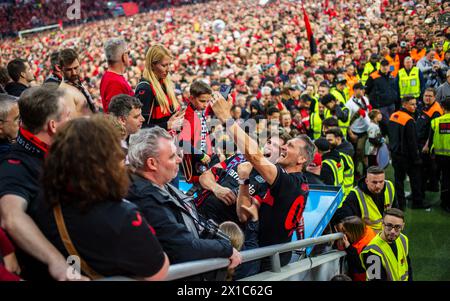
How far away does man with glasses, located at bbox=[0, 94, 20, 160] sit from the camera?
2615 mm

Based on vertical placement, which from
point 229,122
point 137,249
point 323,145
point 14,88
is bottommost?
point 323,145

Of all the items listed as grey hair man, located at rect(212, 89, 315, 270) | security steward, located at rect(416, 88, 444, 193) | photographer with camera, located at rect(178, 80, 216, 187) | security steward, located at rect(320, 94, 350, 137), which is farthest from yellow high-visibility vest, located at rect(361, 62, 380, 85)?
grey hair man, located at rect(212, 89, 315, 270)

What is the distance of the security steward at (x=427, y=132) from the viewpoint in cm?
738

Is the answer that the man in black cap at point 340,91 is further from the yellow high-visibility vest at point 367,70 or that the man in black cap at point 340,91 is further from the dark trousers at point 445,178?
the dark trousers at point 445,178

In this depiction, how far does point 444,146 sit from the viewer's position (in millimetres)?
6840

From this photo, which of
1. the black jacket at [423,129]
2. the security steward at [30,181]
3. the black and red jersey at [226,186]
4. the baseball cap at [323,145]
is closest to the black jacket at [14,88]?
the black and red jersey at [226,186]

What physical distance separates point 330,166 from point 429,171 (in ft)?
7.73

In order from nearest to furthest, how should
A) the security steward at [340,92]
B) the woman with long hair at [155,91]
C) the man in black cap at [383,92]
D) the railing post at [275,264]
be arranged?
1. the railing post at [275,264]
2. the woman with long hair at [155,91]
3. the security steward at [340,92]
4. the man in black cap at [383,92]

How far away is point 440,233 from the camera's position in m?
6.23

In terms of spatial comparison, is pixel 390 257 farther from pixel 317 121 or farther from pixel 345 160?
pixel 317 121

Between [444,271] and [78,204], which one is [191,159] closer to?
[78,204]

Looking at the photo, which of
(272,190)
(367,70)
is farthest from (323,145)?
(367,70)

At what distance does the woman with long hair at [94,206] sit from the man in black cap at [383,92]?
27.9 ft
